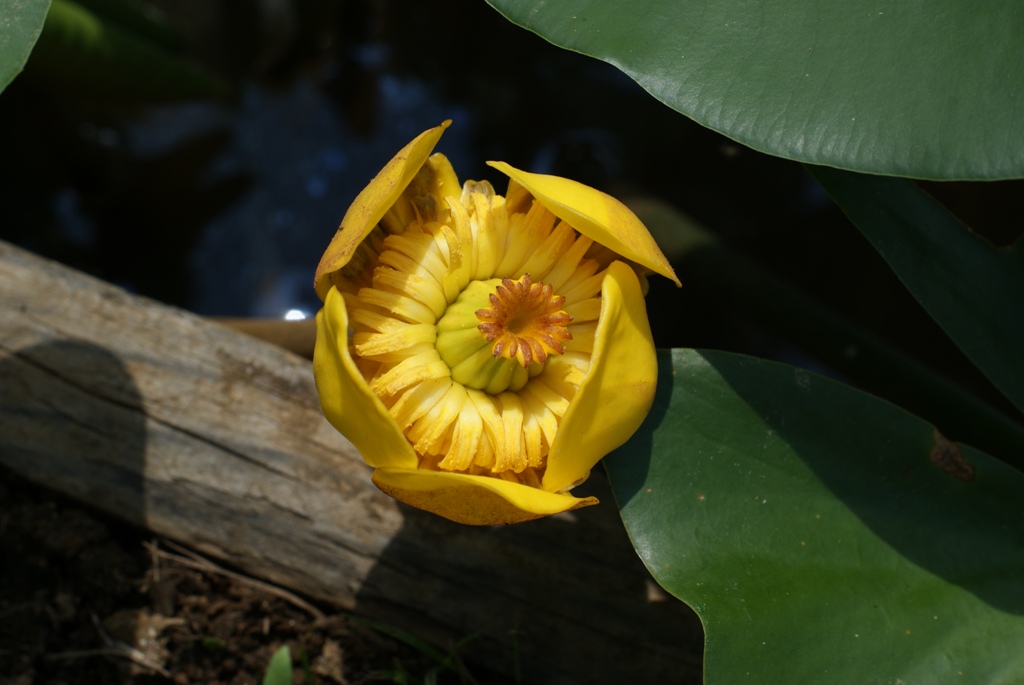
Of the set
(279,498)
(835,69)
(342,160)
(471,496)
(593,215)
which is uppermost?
(835,69)

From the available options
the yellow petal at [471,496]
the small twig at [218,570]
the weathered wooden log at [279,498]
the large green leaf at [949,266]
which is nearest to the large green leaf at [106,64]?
the weathered wooden log at [279,498]

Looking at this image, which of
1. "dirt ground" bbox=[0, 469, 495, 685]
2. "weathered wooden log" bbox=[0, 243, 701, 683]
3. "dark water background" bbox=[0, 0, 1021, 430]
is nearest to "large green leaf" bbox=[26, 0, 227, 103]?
"dark water background" bbox=[0, 0, 1021, 430]

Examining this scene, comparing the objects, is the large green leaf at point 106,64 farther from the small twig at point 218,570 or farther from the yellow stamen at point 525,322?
the yellow stamen at point 525,322

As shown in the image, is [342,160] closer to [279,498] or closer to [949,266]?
[279,498]

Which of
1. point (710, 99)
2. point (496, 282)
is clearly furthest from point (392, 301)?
point (710, 99)

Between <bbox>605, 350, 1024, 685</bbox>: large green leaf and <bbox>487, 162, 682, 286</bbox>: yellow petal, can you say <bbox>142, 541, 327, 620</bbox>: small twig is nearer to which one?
<bbox>605, 350, 1024, 685</bbox>: large green leaf

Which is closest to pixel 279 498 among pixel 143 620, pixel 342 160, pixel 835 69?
pixel 143 620
